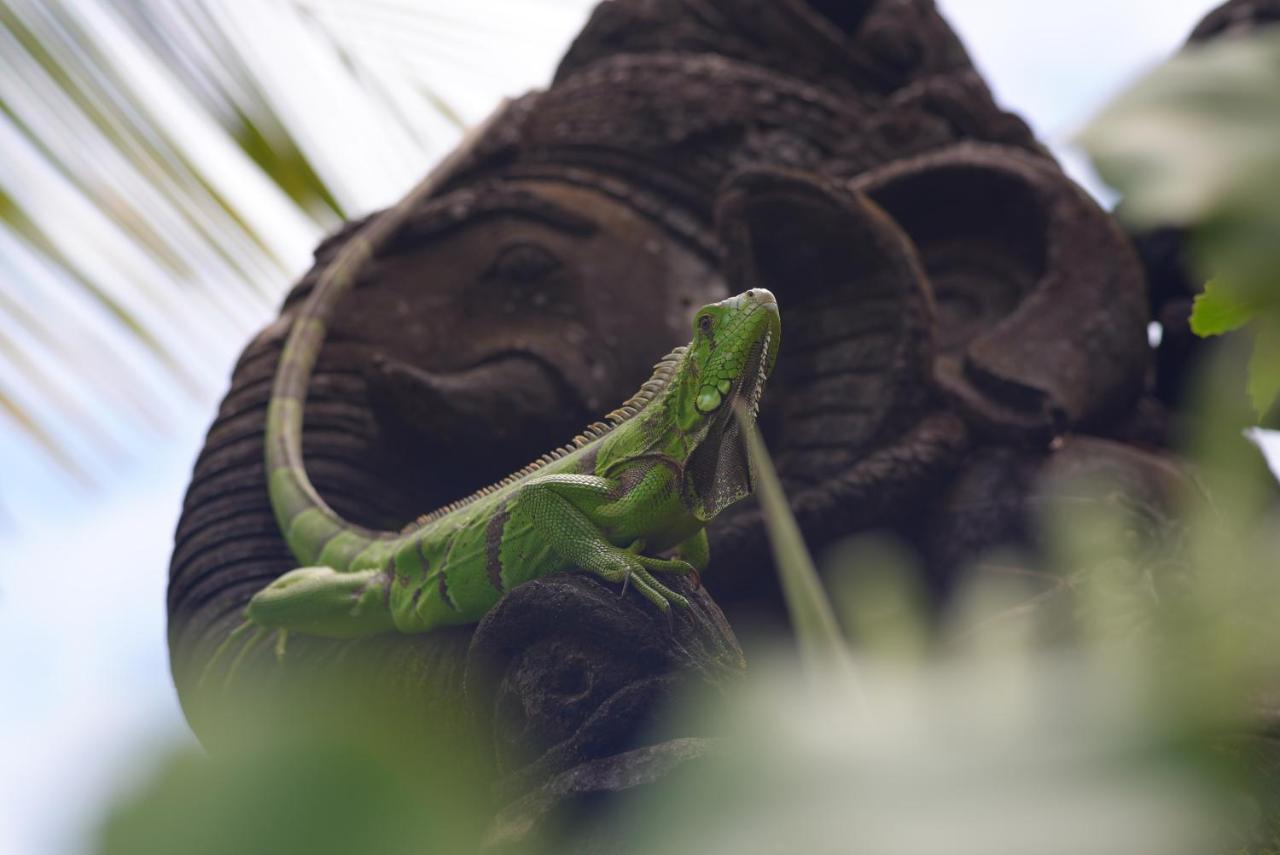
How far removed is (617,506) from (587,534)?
4.1 inches

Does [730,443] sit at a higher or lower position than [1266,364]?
lower

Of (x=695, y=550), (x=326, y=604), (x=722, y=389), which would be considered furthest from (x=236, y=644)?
(x=722, y=389)

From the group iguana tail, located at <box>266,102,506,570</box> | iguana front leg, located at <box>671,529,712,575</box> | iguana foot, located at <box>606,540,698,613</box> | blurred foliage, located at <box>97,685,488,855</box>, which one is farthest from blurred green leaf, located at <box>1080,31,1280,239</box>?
iguana tail, located at <box>266,102,506,570</box>

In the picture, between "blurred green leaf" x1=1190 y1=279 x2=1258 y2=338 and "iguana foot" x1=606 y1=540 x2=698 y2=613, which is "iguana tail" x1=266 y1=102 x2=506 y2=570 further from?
"blurred green leaf" x1=1190 y1=279 x2=1258 y2=338

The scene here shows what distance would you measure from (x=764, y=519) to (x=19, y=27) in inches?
122

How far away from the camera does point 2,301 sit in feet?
9.05

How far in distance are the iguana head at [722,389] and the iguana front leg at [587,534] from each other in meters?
0.20

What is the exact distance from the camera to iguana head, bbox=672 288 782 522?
3.21 m

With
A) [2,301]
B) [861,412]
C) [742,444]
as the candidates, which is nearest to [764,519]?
[861,412]

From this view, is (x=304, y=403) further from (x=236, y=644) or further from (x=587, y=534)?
(x=587, y=534)

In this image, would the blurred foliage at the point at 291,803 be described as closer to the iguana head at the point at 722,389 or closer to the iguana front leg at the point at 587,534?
the iguana front leg at the point at 587,534

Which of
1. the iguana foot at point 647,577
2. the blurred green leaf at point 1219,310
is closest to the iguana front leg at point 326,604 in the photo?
the iguana foot at point 647,577

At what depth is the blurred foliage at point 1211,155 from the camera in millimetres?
781

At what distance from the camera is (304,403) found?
545cm
